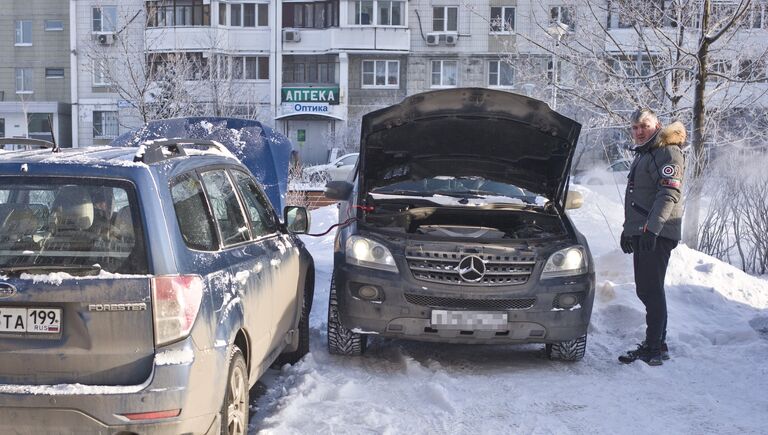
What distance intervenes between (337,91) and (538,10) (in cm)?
2631

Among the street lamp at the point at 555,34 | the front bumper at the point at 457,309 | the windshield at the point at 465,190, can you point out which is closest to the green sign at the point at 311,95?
the street lamp at the point at 555,34

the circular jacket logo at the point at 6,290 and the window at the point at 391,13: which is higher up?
the window at the point at 391,13

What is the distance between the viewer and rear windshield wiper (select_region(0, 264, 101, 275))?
3123 mm

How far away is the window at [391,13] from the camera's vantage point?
37031mm

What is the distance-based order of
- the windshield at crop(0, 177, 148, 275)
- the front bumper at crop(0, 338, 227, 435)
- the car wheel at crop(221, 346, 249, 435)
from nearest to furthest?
the front bumper at crop(0, 338, 227, 435) < the windshield at crop(0, 177, 148, 275) < the car wheel at crop(221, 346, 249, 435)

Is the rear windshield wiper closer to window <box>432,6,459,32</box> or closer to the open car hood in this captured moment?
the open car hood

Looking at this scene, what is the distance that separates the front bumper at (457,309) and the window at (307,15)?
1347 inches

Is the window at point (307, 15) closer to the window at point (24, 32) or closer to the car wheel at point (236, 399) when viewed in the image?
the window at point (24, 32)

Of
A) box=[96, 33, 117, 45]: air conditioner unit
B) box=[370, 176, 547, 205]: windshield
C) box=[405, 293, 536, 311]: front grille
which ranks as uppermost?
box=[96, 33, 117, 45]: air conditioner unit

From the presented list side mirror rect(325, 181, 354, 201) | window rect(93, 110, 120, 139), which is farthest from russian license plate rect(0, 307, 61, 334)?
window rect(93, 110, 120, 139)

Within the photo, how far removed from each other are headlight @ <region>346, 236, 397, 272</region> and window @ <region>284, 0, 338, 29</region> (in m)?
33.9

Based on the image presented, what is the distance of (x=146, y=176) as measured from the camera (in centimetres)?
332

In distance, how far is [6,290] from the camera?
309 centimetres

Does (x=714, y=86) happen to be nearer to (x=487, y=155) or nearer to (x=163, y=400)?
(x=487, y=155)
